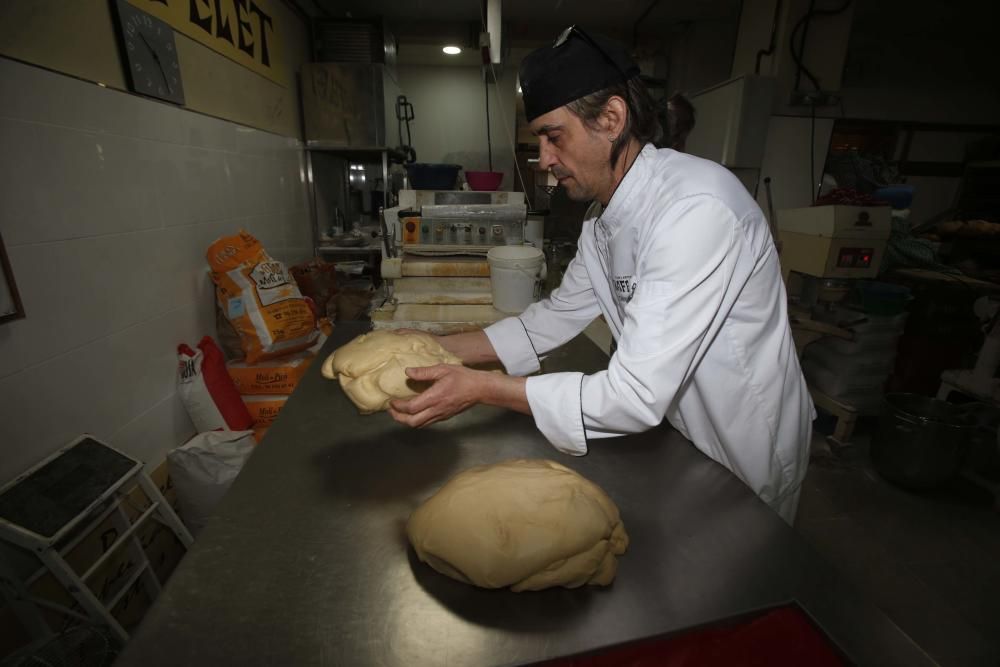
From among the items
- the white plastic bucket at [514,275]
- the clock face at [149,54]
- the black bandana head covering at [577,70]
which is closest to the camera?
the black bandana head covering at [577,70]

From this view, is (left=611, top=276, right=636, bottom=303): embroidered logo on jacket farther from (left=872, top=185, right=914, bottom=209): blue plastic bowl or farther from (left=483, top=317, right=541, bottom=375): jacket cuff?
(left=872, top=185, right=914, bottom=209): blue plastic bowl

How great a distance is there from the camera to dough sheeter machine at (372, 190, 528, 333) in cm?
190

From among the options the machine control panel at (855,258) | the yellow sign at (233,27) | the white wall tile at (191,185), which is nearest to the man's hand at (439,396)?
the white wall tile at (191,185)

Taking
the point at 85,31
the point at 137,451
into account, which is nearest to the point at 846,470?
the point at 137,451

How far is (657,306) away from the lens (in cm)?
88

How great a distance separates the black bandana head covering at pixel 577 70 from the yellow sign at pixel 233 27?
1.71 metres

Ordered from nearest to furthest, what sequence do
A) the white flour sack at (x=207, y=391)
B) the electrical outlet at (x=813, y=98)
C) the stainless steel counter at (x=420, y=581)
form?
1. the stainless steel counter at (x=420, y=581)
2. the white flour sack at (x=207, y=391)
3. the electrical outlet at (x=813, y=98)

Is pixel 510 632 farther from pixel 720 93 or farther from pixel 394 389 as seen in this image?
pixel 720 93

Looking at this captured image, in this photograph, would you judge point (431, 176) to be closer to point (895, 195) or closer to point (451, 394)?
point (451, 394)

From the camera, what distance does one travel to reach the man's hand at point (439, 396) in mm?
952

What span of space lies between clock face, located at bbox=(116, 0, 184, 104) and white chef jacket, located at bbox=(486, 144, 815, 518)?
1818mm

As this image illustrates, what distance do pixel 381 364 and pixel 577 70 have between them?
0.82 meters

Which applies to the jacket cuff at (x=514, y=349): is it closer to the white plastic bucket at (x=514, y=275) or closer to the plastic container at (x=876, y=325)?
the white plastic bucket at (x=514, y=275)

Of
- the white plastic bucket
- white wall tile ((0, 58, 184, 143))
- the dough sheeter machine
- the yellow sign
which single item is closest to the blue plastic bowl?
the dough sheeter machine
